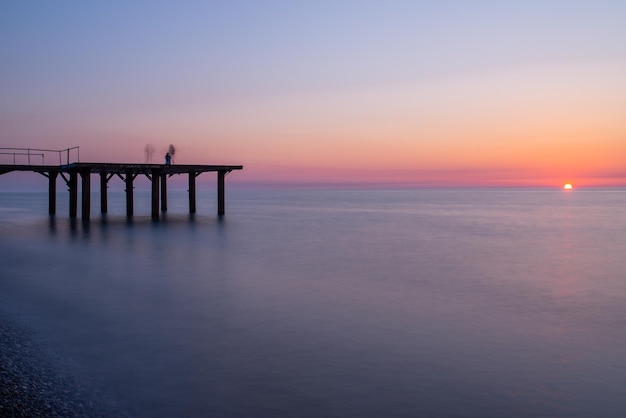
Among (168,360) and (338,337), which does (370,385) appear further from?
(168,360)

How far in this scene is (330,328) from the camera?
405 inches

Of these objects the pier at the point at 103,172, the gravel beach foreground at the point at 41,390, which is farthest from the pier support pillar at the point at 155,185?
the gravel beach foreground at the point at 41,390

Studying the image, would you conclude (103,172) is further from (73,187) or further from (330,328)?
(330,328)

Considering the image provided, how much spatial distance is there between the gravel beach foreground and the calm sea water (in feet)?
1.03

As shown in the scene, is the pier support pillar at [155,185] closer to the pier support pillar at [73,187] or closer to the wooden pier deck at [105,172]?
the wooden pier deck at [105,172]

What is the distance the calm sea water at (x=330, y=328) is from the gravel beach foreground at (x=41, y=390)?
31cm

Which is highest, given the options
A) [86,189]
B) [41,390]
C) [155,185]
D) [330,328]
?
[155,185]

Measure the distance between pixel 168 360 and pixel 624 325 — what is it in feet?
28.1

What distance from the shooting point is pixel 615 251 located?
25.1 metres

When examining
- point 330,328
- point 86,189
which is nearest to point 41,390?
point 330,328

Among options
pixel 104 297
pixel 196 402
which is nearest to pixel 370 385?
pixel 196 402

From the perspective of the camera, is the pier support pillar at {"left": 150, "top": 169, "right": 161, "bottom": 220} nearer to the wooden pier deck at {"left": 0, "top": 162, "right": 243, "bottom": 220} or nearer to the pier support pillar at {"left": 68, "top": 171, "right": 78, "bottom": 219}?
the wooden pier deck at {"left": 0, "top": 162, "right": 243, "bottom": 220}

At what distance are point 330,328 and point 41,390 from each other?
509 cm

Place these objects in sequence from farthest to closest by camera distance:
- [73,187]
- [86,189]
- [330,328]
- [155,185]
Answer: [155,185] → [73,187] → [86,189] → [330,328]
